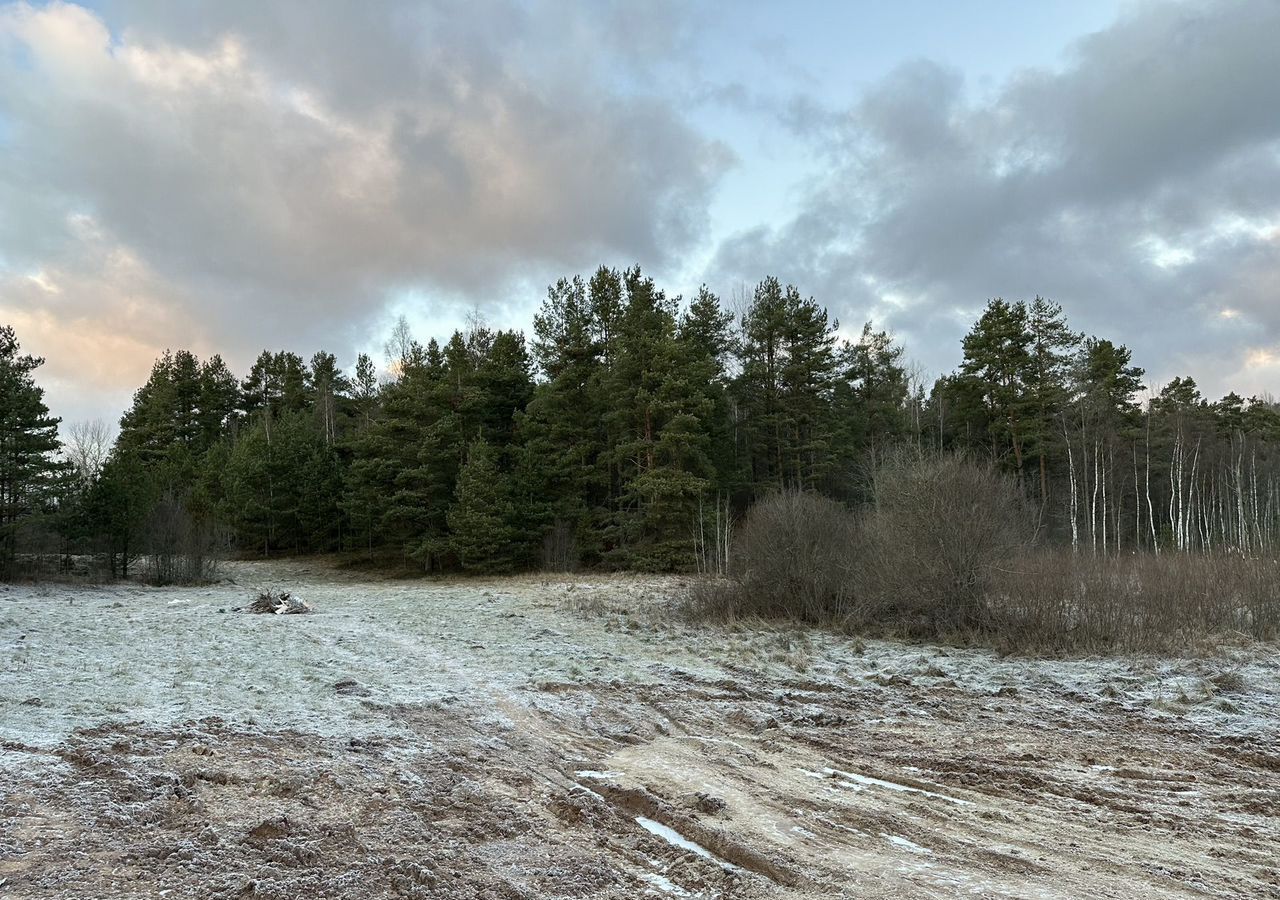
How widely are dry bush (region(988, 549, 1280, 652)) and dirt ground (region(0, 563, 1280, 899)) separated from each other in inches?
47.6

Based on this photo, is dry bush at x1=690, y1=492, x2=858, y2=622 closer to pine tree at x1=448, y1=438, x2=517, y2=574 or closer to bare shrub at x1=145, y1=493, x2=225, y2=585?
pine tree at x1=448, y1=438, x2=517, y2=574

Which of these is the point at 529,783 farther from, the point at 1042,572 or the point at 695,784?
the point at 1042,572

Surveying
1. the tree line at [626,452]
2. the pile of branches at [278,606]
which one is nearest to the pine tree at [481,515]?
the tree line at [626,452]

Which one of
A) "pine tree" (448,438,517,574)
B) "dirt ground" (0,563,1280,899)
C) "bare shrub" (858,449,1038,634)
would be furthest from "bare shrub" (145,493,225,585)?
"bare shrub" (858,449,1038,634)

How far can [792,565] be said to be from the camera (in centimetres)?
1712

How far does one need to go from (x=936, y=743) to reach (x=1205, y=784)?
216 centimetres

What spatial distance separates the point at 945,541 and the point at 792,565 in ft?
12.5

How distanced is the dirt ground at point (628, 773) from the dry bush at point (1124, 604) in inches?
47.6

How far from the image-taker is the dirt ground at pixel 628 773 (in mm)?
4277

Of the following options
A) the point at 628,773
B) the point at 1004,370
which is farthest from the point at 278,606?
the point at 1004,370

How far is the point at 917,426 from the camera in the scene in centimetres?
4556

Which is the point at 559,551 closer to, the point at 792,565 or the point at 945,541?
the point at 792,565

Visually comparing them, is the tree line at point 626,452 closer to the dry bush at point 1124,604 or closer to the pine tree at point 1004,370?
the pine tree at point 1004,370

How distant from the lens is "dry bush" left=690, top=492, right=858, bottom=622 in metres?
16.8
